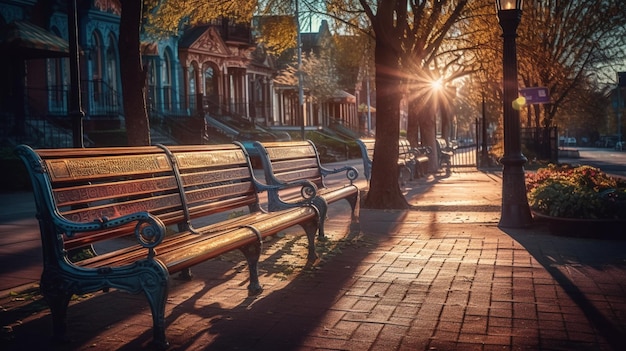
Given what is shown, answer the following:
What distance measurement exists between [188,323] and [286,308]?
75 centimetres

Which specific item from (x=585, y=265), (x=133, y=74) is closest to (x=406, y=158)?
(x=133, y=74)

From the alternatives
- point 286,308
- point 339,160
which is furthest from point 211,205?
point 339,160

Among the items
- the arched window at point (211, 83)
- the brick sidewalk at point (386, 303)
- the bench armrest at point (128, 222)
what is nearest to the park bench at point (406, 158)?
the brick sidewalk at point (386, 303)

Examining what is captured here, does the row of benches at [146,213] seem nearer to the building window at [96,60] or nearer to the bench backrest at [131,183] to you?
the bench backrest at [131,183]

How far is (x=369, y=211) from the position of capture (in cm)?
1151

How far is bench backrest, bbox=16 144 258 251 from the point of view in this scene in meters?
4.28

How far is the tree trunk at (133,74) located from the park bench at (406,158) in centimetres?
602

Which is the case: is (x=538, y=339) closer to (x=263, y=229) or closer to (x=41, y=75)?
(x=263, y=229)

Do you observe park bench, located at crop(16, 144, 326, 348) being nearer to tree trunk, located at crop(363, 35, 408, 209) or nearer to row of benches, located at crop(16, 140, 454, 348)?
row of benches, located at crop(16, 140, 454, 348)

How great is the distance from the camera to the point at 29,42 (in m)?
22.0

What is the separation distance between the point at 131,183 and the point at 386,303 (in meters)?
2.05

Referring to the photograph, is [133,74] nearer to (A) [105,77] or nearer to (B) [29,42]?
(B) [29,42]

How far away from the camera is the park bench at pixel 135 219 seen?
416 centimetres

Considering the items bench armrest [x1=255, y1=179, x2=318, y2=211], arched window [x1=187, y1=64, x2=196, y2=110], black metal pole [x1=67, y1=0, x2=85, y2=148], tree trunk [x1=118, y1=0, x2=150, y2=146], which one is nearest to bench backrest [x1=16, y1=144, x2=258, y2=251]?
bench armrest [x1=255, y1=179, x2=318, y2=211]
